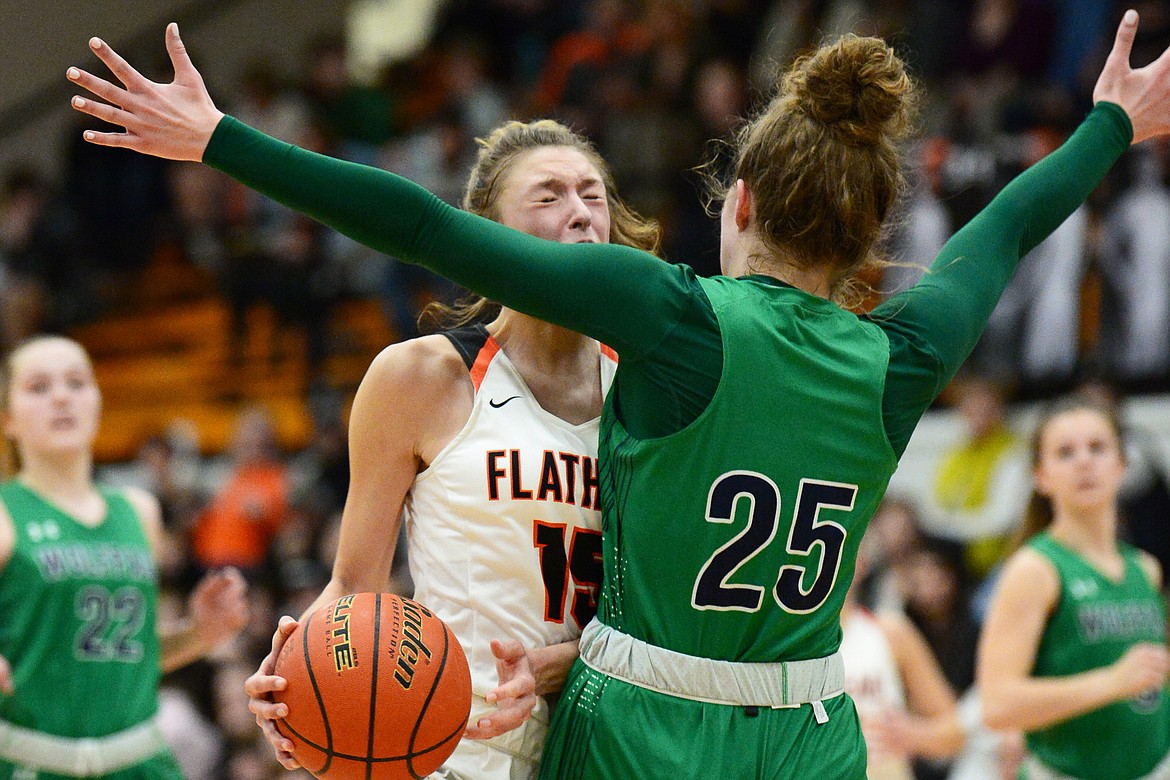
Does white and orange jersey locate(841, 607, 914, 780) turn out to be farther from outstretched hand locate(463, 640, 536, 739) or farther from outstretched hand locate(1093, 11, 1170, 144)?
outstretched hand locate(463, 640, 536, 739)

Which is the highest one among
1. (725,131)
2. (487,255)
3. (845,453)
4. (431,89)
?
(431,89)

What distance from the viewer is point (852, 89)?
9.04 feet

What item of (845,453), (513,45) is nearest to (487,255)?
(845,453)

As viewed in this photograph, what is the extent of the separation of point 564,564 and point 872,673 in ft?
13.1

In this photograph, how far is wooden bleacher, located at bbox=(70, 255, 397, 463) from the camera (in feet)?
39.8

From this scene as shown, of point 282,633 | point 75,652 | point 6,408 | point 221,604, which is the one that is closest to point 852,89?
point 282,633

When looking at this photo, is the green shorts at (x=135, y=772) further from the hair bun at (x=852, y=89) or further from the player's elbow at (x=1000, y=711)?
the hair bun at (x=852, y=89)

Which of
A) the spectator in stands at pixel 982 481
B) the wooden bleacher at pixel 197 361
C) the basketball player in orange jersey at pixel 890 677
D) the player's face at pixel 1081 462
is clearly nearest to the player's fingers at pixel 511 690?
the player's face at pixel 1081 462

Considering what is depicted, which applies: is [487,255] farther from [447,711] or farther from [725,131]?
[725,131]

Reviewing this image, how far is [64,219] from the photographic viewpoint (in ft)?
45.5

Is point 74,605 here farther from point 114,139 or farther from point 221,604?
point 114,139

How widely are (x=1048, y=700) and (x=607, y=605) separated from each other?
113 inches

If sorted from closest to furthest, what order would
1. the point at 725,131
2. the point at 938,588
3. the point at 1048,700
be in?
the point at 1048,700 → the point at 938,588 → the point at 725,131

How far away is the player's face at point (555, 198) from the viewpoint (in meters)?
3.30
